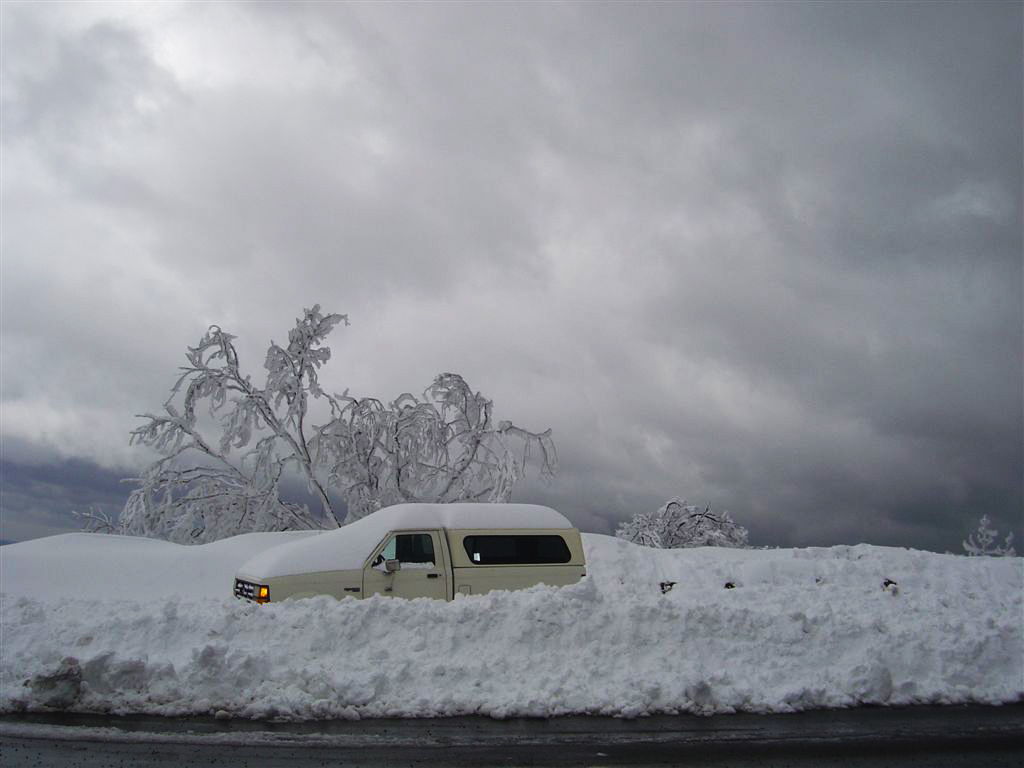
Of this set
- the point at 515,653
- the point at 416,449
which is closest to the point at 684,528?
the point at 416,449

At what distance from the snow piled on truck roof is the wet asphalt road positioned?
3.66m

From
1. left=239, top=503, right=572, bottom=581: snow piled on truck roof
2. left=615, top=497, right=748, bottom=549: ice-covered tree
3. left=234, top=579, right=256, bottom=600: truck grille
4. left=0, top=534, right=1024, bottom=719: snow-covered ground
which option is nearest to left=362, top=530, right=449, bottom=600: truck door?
left=239, top=503, right=572, bottom=581: snow piled on truck roof

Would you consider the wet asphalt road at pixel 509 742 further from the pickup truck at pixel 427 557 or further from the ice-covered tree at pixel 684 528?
the ice-covered tree at pixel 684 528

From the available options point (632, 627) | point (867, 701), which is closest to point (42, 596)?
point (632, 627)

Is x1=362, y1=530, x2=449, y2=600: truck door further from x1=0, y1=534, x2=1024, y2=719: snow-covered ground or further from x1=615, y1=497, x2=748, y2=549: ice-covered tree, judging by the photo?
x1=615, y1=497, x2=748, y2=549: ice-covered tree

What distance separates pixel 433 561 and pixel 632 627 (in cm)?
326

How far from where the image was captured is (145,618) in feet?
28.3

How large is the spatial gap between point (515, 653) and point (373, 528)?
361cm

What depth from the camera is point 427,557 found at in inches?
433

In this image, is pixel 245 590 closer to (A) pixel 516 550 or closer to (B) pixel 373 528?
(B) pixel 373 528

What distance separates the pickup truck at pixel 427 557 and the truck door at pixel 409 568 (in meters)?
0.01

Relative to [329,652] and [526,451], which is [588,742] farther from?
[526,451]

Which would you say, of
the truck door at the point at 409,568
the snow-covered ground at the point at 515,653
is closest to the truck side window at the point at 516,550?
the truck door at the point at 409,568

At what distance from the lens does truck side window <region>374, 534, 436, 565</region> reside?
10922mm
